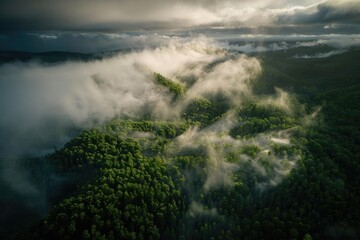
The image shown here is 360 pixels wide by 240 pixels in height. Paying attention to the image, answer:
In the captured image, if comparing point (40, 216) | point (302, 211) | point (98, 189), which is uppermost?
point (98, 189)

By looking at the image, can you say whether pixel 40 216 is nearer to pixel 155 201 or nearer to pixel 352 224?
pixel 155 201

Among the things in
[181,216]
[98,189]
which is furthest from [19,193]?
[181,216]

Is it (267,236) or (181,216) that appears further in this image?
(181,216)

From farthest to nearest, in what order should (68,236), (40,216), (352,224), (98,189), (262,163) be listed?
(262,163), (40,216), (98,189), (352,224), (68,236)

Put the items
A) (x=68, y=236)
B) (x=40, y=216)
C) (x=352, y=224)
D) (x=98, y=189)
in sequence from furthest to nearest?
(x=40, y=216) < (x=98, y=189) < (x=352, y=224) < (x=68, y=236)

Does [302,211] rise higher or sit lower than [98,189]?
lower

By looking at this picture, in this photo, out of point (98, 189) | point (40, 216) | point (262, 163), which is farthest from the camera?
point (262, 163)

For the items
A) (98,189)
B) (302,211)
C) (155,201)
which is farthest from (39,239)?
(302,211)

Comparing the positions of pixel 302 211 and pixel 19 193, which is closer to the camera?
pixel 302 211

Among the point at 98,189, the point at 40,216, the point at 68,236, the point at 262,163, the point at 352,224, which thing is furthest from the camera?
the point at 262,163

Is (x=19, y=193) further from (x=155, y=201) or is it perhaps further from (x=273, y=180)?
(x=273, y=180)
